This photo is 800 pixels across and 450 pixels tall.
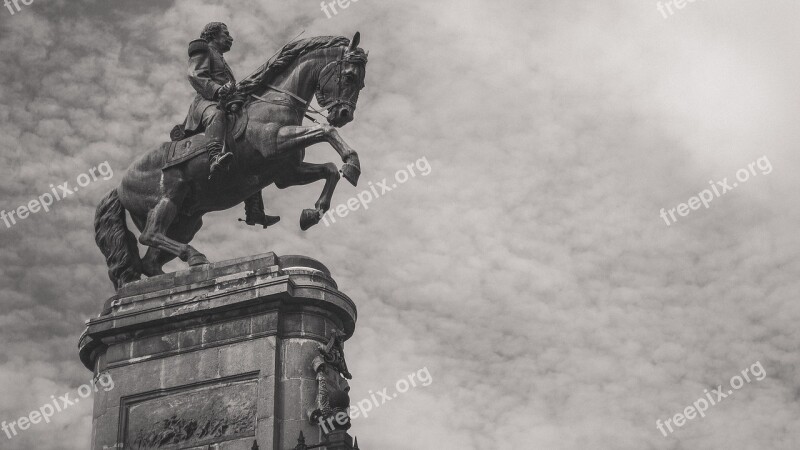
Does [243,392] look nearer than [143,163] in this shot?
Yes

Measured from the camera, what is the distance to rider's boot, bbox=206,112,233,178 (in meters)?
19.3

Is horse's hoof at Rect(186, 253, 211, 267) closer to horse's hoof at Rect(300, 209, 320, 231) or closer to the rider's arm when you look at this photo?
horse's hoof at Rect(300, 209, 320, 231)

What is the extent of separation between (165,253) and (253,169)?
2.10 meters

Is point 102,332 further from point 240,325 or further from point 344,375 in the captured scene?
point 344,375

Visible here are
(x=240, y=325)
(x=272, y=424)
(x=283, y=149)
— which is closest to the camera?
(x=272, y=424)

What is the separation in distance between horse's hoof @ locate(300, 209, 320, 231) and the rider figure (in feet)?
4.74

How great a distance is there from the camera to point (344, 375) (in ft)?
58.8

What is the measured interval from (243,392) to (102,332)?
8.98 feet

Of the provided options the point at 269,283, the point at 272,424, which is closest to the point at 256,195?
the point at 269,283

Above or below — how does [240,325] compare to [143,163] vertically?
below

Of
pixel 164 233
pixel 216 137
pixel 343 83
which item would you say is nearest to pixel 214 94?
pixel 216 137

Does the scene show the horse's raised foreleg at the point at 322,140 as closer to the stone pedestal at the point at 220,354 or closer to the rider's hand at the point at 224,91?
the rider's hand at the point at 224,91

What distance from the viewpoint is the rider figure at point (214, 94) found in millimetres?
19547

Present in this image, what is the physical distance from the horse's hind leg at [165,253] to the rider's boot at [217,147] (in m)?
1.32
